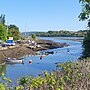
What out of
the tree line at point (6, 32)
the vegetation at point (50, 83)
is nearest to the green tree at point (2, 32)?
the tree line at point (6, 32)

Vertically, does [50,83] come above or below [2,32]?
above

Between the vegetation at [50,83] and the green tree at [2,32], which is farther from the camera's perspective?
the green tree at [2,32]

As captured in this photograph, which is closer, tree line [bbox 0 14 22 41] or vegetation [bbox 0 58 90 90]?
vegetation [bbox 0 58 90 90]

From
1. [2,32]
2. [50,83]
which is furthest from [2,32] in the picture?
[50,83]

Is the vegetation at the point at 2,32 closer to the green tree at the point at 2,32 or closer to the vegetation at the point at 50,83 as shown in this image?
the green tree at the point at 2,32

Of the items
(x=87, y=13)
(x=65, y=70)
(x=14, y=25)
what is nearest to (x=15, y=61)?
(x=87, y=13)

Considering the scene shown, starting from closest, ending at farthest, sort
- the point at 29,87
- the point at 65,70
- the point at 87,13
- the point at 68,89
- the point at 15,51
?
the point at 29,87
the point at 68,89
the point at 65,70
the point at 87,13
the point at 15,51

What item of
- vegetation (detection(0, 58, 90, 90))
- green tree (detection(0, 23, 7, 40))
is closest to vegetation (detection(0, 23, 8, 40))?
green tree (detection(0, 23, 7, 40))

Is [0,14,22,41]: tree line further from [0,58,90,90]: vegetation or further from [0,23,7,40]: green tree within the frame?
[0,58,90,90]: vegetation

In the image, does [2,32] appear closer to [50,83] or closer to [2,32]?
[2,32]

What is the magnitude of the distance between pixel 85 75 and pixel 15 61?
6152 centimetres

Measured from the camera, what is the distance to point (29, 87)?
26.4 ft

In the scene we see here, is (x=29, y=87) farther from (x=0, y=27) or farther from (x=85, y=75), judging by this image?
(x=0, y=27)

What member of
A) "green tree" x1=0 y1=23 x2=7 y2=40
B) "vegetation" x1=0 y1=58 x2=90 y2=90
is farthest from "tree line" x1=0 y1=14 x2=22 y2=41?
"vegetation" x1=0 y1=58 x2=90 y2=90
